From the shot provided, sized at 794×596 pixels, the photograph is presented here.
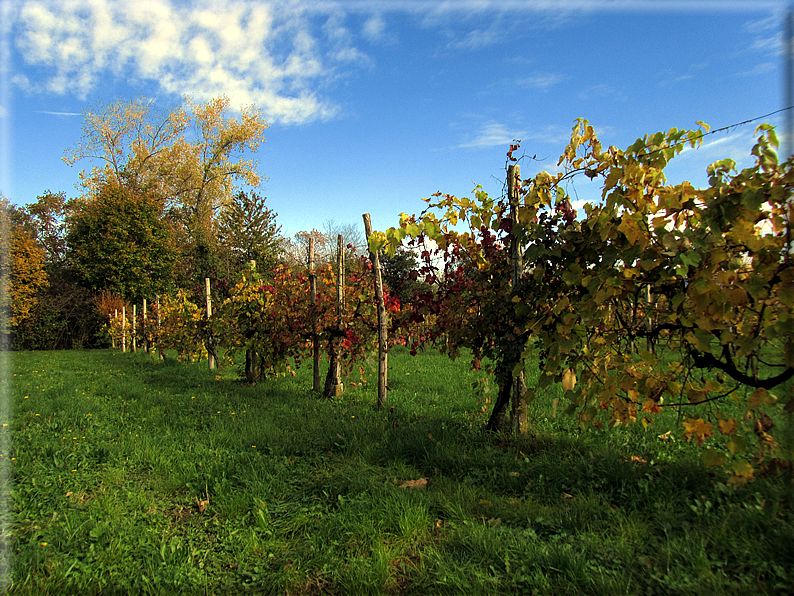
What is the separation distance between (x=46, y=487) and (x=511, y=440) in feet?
12.6

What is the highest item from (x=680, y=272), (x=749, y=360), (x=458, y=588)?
(x=680, y=272)

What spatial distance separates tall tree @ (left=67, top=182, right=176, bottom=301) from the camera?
19.9 meters

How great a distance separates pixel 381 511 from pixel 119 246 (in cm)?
2176

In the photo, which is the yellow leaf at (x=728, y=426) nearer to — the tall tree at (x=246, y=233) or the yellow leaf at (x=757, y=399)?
the yellow leaf at (x=757, y=399)

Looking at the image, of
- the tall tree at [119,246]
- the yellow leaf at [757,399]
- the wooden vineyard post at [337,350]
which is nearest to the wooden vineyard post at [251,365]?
the wooden vineyard post at [337,350]

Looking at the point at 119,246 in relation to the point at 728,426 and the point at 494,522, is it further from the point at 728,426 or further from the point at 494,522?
the point at 728,426

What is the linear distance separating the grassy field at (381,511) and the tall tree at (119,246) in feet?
57.3

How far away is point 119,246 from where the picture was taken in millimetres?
19891

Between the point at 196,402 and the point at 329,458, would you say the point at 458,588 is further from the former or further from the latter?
the point at 196,402

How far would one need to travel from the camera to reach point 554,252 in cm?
272

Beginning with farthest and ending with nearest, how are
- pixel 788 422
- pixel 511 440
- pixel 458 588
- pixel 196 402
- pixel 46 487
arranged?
pixel 196 402
pixel 511 440
pixel 46 487
pixel 458 588
pixel 788 422

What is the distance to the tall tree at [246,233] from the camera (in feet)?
82.8

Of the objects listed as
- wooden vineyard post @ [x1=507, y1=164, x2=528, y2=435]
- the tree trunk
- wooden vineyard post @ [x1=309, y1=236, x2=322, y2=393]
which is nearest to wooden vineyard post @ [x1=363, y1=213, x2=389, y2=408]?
wooden vineyard post @ [x1=309, y1=236, x2=322, y2=393]

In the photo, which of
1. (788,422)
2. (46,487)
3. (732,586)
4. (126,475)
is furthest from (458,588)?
(46,487)
